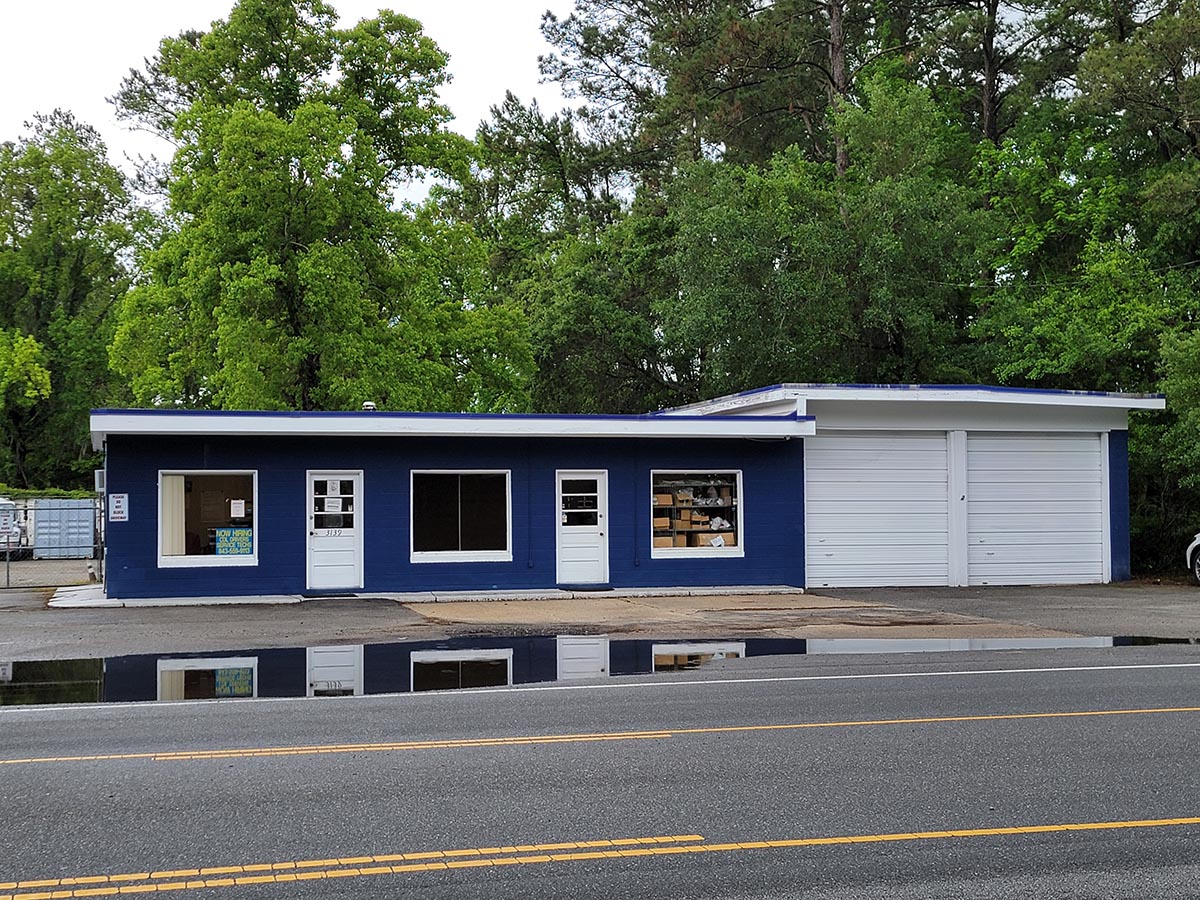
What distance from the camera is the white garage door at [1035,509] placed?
26312 millimetres

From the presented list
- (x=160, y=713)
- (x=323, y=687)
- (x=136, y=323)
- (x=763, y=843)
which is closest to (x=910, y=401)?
(x=323, y=687)

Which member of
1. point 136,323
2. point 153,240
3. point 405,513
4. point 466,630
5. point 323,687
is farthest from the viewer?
point 153,240

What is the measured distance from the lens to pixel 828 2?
41406 millimetres

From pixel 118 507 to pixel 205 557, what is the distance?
1685 millimetres

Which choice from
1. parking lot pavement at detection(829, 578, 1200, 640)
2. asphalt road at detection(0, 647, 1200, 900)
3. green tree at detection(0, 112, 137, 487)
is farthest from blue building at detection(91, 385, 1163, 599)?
green tree at detection(0, 112, 137, 487)

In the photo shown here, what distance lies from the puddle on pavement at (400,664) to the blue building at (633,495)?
729 cm

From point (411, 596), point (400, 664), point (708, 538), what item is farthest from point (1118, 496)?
point (400, 664)

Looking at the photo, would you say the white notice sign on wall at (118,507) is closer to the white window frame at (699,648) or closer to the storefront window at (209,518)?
the storefront window at (209,518)

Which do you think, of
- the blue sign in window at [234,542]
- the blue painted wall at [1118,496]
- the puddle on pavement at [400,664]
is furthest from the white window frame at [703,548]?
the blue painted wall at [1118,496]

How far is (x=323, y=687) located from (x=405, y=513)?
11109 millimetres

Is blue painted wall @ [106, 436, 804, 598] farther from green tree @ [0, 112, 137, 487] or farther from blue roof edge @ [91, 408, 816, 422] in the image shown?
green tree @ [0, 112, 137, 487]

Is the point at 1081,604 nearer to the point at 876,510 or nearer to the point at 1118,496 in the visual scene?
the point at 876,510

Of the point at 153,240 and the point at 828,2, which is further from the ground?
the point at 828,2

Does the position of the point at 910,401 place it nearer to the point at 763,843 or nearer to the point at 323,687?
the point at 323,687
